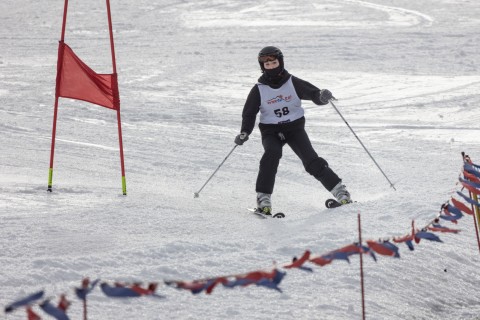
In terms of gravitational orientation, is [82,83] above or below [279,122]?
above

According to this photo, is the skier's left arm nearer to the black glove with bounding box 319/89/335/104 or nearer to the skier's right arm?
the black glove with bounding box 319/89/335/104

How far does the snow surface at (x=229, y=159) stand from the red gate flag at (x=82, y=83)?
33.5 inches

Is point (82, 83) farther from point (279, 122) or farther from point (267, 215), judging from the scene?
point (267, 215)

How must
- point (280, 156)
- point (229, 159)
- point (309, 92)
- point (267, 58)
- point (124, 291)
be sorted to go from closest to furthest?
point (124, 291) → point (267, 58) → point (280, 156) → point (309, 92) → point (229, 159)

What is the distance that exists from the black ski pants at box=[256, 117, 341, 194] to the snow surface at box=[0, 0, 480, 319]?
427mm

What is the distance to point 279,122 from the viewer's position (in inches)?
303

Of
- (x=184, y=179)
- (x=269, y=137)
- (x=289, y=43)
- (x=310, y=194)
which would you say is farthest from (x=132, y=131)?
(x=289, y=43)

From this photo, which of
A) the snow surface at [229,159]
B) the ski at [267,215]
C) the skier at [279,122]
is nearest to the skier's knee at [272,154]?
the skier at [279,122]

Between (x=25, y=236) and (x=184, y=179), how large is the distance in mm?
4102

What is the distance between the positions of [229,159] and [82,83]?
3.58 m

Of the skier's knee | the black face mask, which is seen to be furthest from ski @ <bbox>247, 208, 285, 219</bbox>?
the black face mask

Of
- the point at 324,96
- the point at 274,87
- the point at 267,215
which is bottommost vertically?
the point at 267,215

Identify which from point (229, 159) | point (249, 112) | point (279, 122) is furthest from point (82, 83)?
point (229, 159)

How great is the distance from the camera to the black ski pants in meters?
7.57
